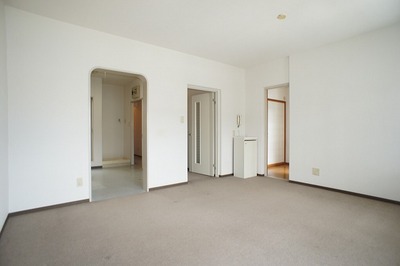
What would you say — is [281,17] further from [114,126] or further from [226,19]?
[114,126]

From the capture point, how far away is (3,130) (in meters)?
2.58

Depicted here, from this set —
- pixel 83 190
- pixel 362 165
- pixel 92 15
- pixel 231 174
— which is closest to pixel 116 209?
pixel 83 190

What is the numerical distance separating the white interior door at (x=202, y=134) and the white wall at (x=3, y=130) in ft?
12.5

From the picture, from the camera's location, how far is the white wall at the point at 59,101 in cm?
289

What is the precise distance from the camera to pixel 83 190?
3.41m

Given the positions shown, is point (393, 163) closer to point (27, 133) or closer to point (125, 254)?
point (125, 254)

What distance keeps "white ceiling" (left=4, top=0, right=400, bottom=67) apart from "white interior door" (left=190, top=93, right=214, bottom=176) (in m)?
1.66

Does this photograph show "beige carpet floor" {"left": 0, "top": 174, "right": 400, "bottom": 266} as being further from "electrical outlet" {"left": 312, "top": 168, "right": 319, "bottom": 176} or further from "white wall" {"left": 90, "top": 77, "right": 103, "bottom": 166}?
"white wall" {"left": 90, "top": 77, "right": 103, "bottom": 166}

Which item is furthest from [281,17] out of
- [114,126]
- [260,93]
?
[114,126]

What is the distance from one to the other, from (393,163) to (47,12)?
549cm

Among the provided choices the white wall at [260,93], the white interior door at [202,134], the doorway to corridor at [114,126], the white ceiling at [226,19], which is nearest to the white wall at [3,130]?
the white ceiling at [226,19]

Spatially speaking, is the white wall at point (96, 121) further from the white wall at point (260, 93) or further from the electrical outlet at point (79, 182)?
the white wall at point (260, 93)

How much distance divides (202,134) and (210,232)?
3.42m

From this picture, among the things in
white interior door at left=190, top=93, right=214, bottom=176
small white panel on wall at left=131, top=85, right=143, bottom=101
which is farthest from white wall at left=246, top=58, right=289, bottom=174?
small white panel on wall at left=131, top=85, right=143, bottom=101
